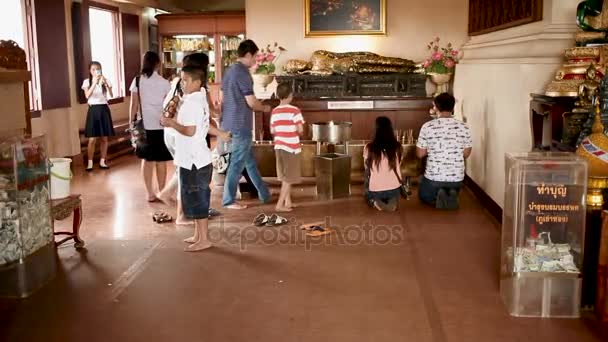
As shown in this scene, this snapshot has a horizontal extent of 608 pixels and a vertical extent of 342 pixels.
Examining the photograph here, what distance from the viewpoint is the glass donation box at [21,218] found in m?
3.56

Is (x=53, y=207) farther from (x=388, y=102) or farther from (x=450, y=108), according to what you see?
(x=388, y=102)

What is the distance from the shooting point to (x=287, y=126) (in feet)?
18.1

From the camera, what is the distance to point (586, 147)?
336 cm

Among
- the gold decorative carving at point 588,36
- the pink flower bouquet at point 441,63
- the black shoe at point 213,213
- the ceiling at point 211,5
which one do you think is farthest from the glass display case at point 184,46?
the gold decorative carving at point 588,36

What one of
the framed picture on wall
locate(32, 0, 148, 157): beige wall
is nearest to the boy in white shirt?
locate(32, 0, 148, 157): beige wall

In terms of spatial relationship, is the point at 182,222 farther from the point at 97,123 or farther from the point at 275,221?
the point at 97,123

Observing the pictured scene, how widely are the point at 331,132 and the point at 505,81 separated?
1803 mm

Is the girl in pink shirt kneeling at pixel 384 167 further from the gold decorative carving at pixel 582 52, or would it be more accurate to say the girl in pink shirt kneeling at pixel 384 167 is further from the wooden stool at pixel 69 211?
the wooden stool at pixel 69 211

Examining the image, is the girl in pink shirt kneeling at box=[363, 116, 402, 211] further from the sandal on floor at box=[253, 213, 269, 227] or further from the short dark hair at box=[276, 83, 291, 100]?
the sandal on floor at box=[253, 213, 269, 227]

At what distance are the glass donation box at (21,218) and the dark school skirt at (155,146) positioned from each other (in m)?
2.02

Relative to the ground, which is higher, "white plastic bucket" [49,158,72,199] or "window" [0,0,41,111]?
Result: "window" [0,0,41,111]

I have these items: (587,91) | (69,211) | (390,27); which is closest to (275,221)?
(69,211)

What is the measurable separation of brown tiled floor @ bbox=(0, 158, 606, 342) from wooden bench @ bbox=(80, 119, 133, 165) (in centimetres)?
369

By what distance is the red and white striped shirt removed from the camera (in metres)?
5.53
